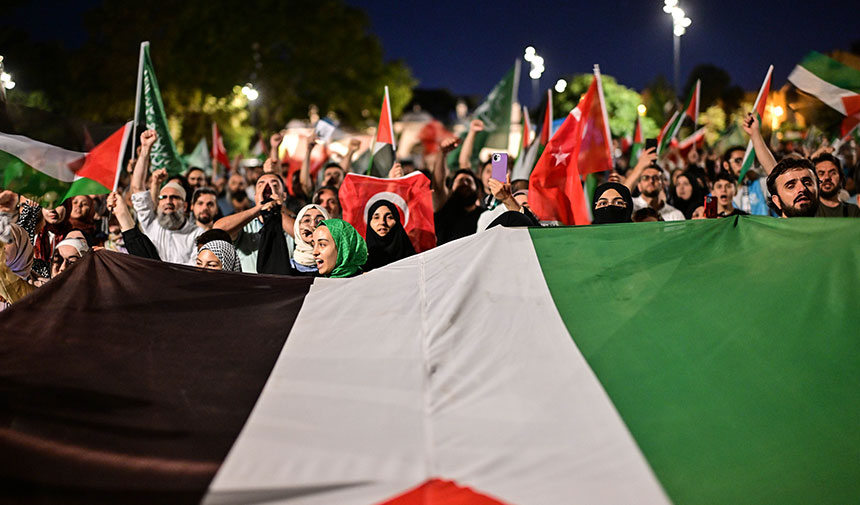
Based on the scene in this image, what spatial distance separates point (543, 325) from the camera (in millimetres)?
3594

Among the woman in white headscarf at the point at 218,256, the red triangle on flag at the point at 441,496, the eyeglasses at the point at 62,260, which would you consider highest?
the woman in white headscarf at the point at 218,256

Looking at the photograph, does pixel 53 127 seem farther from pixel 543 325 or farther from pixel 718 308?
pixel 718 308

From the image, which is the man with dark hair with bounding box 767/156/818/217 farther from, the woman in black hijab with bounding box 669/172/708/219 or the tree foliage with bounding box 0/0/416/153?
the tree foliage with bounding box 0/0/416/153

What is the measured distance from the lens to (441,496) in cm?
269

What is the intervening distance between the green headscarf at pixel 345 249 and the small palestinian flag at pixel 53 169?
214 cm

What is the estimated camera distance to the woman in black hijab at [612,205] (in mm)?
5160

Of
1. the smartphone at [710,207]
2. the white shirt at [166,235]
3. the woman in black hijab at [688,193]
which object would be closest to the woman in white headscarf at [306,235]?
the white shirt at [166,235]

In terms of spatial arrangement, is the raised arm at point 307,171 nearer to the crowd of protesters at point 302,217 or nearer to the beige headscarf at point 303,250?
the crowd of protesters at point 302,217

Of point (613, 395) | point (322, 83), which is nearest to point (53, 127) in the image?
point (613, 395)

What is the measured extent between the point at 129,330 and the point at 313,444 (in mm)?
1339

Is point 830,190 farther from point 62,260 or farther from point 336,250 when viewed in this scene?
point 62,260

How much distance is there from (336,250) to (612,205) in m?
1.86

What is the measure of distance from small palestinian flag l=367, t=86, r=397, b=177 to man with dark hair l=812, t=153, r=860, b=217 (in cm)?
457

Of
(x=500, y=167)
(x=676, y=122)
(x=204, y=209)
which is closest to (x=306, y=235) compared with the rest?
(x=204, y=209)
